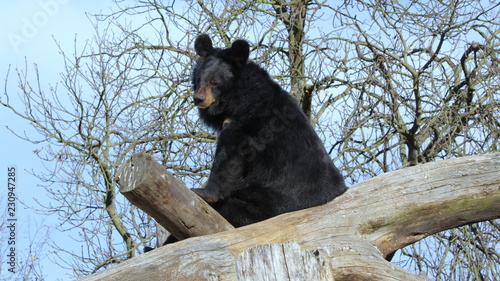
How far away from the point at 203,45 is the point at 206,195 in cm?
188

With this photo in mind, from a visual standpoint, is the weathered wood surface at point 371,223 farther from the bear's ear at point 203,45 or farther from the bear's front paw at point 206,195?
the bear's ear at point 203,45

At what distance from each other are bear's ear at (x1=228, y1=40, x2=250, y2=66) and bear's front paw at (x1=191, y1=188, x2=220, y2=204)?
1548mm

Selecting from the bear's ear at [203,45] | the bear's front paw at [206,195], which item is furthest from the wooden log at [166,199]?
the bear's ear at [203,45]

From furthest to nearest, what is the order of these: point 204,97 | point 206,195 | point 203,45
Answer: point 203,45
point 204,97
point 206,195

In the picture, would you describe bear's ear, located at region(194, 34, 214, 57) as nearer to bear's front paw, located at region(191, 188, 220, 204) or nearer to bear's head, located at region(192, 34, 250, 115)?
bear's head, located at region(192, 34, 250, 115)

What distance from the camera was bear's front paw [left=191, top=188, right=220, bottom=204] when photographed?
504 centimetres

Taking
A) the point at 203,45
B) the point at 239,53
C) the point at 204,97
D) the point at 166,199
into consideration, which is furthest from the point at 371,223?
the point at 203,45

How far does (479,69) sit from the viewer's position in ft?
26.8

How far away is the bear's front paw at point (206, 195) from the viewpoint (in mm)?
5035

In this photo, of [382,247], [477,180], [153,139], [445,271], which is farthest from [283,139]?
[445,271]

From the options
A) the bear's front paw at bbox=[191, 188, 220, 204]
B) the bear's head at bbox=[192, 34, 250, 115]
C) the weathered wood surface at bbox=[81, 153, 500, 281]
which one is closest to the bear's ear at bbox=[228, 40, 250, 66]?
the bear's head at bbox=[192, 34, 250, 115]

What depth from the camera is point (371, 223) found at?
5.26 metres

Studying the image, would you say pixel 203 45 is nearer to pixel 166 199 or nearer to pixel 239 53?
pixel 239 53

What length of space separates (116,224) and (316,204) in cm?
384
